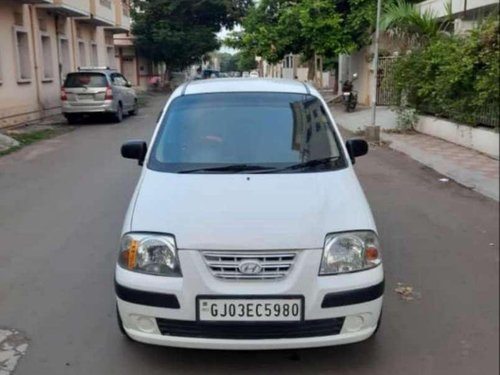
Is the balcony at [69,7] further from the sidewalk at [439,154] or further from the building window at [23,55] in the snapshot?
the sidewalk at [439,154]

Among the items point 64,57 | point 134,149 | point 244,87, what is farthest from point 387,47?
point 134,149

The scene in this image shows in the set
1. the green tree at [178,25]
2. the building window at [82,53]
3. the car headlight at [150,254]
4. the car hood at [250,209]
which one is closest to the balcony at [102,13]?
the building window at [82,53]

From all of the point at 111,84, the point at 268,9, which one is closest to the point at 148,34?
the point at 268,9

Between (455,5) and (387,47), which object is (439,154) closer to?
(455,5)

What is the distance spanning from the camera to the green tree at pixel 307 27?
20.7 m

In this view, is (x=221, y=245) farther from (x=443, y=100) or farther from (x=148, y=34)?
(x=148, y=34)

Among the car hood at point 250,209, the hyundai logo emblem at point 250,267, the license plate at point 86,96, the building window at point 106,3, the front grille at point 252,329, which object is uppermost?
the building window at point 106,3

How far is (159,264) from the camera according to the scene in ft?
10.7

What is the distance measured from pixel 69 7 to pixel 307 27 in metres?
8.63

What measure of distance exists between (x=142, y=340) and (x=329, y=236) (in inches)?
48.9

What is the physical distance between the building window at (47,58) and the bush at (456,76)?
13.0 m

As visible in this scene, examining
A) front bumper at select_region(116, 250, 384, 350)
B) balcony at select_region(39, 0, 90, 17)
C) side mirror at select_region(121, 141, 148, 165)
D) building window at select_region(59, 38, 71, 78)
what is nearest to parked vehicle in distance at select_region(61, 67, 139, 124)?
balcony at select_region(39, 0, 90, 17)

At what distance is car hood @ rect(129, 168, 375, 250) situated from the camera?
3.18m

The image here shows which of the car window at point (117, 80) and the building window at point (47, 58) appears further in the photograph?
the building window at point (47, 58)
